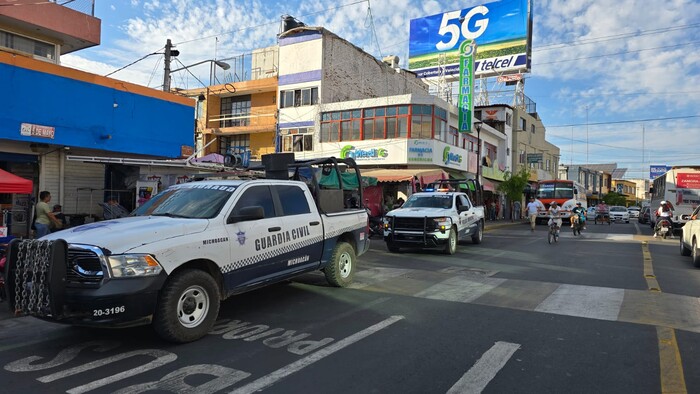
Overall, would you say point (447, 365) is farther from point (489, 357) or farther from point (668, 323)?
point (668, 323)

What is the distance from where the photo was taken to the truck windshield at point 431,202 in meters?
14.3

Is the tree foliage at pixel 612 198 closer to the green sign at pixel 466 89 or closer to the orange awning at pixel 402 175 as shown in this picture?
the green sign at pixel 466 89

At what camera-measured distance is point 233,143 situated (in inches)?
1419

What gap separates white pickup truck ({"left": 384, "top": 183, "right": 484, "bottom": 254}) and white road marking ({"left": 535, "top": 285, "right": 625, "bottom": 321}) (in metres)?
4.81

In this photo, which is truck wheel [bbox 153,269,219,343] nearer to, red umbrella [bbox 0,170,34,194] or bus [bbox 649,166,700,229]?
red umbrella [bbox 0,170,34,194]

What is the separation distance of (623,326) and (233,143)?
33114 mm

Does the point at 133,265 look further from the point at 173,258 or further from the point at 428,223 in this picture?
the point at 428,223

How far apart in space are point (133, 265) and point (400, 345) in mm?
2875

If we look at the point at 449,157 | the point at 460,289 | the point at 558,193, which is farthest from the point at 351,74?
the point at 460,289

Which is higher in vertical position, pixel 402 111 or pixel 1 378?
pixel 402 111

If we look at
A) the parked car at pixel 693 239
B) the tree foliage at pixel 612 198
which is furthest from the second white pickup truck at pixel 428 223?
the tree foliage at pixel 612 198

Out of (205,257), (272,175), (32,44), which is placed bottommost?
(205,257)

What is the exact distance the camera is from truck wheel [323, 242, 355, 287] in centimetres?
791

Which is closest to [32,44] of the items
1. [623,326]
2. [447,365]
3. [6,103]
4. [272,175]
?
[6,103]
